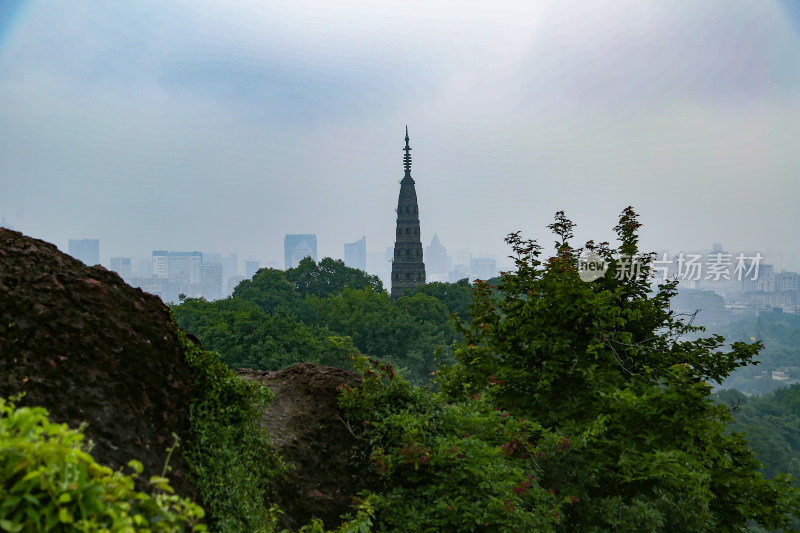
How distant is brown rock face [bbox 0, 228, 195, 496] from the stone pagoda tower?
50405 mm

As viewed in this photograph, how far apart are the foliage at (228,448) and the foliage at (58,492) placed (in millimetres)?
2137

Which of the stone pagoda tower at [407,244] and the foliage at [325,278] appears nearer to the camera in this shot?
the foliage at [325,278]

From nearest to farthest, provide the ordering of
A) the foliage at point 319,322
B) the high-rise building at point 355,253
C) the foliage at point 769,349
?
the foliage at point 319,322, the foliage at point 769,349, the high-rise building at point 355,253

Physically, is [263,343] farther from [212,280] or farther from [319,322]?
[212,280]

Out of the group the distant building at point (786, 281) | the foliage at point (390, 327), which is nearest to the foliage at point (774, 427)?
the foliage at point (390, 327)

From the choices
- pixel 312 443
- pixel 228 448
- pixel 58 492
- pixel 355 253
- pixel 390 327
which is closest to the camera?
pixel 58 492

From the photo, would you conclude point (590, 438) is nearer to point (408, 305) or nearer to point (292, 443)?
point (292, 443)

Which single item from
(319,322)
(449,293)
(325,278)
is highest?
(325,278)

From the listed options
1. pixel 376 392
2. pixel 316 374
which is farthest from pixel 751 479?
pixel 316 374

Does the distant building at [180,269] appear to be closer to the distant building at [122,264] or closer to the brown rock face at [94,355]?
the distant building at [122,264]

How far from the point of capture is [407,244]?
55188 millimetres

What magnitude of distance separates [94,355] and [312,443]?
8.33ft

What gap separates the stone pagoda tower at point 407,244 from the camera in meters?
55.1

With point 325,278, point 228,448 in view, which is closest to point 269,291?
point 325,278
